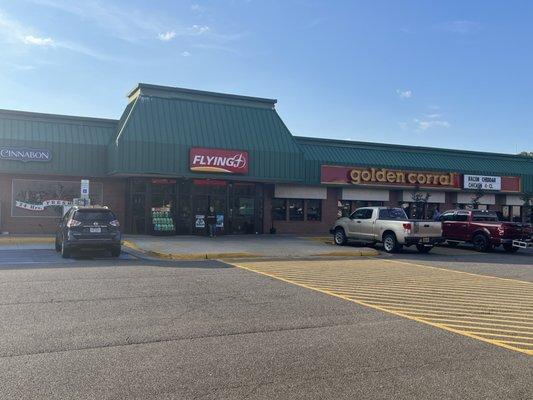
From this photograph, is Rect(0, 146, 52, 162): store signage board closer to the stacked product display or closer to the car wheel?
the stacked product display

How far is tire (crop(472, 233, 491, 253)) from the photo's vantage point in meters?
23.4

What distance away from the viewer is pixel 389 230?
21.6 metres

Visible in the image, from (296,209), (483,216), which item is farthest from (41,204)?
(483,216)

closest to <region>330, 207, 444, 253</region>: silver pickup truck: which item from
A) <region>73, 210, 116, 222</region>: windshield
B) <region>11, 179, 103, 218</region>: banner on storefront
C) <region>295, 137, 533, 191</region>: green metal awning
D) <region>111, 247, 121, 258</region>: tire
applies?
<region>295, 137, 533, 191</region>: green metal awning

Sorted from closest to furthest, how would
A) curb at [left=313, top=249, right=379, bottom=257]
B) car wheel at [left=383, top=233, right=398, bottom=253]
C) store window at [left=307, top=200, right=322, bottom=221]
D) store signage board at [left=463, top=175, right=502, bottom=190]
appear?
curb at [left=313, top=249, right=379, bottom=257], car wheel at [left=383, top=233, right=398, bottom=253], store window at [left=307, top=200, right=322, bottom=221], store signage board at [left=463, top=175, right=502, bottom=190]

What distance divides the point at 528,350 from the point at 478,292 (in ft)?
15.9

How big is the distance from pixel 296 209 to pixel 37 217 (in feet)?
44.8

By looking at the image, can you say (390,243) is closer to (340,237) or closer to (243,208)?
(340,237)

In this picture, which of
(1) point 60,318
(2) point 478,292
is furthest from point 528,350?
(1) point 60,318

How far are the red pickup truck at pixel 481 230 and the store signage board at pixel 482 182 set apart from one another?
29.1 ft

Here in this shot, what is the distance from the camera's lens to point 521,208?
3678 cm

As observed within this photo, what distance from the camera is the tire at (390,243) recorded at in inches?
842

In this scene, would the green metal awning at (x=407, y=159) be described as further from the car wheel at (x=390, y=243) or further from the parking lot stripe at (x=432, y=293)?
the parking lot stripe at (x=432, y=293)

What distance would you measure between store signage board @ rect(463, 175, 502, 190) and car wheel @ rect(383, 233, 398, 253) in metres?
14.1
